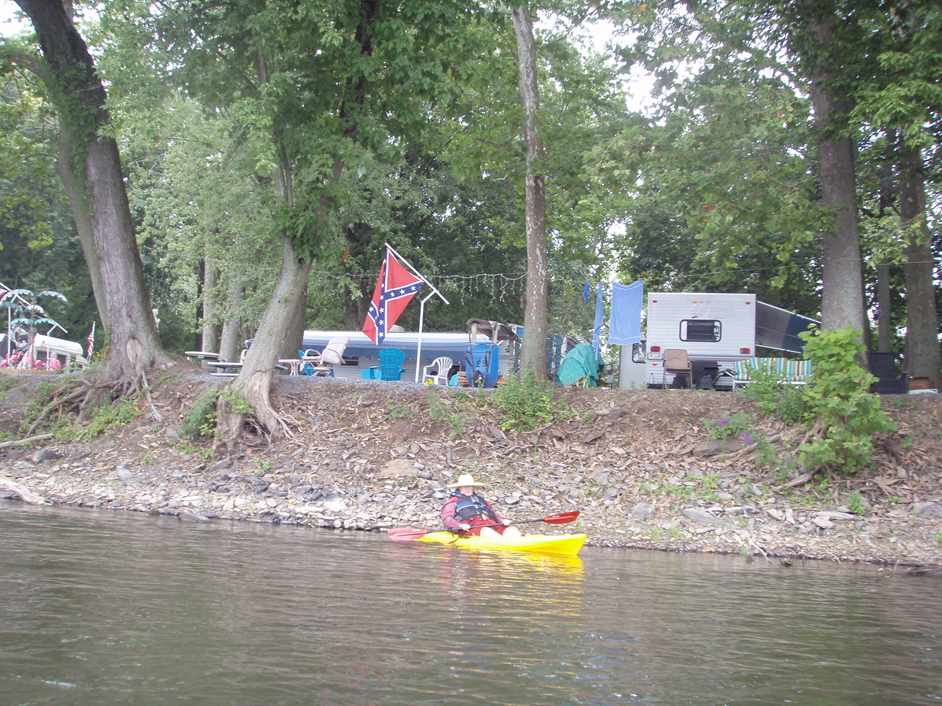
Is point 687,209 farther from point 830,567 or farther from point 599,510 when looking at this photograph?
point 830,567

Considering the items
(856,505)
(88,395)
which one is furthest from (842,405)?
(88,395)

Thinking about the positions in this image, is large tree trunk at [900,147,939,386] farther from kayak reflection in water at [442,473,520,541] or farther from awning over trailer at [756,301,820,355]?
kayak reflection in water at [442,473,520,541]

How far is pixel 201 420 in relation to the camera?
19.5 m

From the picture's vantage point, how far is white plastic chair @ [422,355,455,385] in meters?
28.2

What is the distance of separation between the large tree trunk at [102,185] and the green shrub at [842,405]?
14209 mm

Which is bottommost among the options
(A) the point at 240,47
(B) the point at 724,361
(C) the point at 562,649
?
(C) the point at 562,649

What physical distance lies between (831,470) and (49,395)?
54.4 feet

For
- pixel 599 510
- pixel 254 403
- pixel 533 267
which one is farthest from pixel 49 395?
pixel 599 510

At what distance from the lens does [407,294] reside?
24078 mm

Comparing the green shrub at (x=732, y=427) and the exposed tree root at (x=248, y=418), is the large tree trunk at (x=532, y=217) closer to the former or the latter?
the green shrub at (x=732, y=427)

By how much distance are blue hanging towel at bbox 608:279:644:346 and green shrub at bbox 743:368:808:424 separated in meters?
5.47

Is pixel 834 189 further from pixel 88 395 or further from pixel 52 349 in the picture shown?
pixel 52 349

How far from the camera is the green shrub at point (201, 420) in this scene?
19.4 m

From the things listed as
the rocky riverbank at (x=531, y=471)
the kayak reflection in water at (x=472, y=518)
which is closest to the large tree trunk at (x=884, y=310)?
the rocky riverbank at (x=531, y=471)
